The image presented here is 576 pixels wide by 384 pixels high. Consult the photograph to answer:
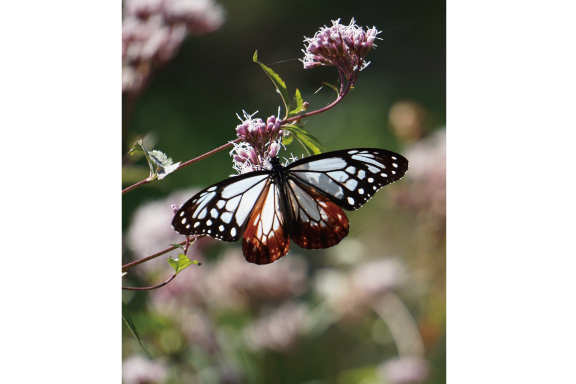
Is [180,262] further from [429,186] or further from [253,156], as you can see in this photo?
[429,186]

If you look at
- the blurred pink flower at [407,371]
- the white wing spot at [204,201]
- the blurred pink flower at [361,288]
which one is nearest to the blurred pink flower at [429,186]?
the blurred pink flower at [361,288]

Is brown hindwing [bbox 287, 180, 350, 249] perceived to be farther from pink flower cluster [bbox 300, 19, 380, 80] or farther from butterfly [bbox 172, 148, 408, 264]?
pink flower cluster [bbox 300, 19, 380, 80]

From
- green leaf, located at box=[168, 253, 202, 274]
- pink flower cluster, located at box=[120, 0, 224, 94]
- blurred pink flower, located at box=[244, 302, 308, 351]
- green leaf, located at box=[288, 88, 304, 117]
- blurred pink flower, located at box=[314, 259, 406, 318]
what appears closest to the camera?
green leaf, located at box=[168, 253, 202, 274]

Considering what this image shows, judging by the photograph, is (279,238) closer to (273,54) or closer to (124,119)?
(124,119)

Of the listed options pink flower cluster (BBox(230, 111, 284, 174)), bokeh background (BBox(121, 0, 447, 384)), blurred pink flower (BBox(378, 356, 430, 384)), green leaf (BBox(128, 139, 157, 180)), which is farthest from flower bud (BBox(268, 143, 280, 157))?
blurred pink flower (BBox(378, 356, 430, 384))

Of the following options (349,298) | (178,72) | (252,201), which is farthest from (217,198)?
(178,72)

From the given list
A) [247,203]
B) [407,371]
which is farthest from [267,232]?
[407,371]
